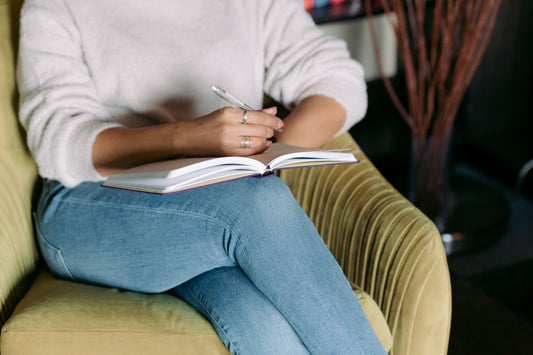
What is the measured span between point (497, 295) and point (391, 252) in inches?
30.0

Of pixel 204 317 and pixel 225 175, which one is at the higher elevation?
pixel 225 175

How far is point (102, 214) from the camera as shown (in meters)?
1.00

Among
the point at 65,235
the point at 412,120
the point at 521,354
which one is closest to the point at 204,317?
the point at 65,235

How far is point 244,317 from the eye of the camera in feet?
2.85

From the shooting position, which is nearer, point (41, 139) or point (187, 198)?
point (187, 198)

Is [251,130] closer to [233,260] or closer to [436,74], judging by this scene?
[233,260]

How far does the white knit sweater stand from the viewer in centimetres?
106

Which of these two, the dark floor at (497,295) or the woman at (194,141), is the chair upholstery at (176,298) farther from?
the dark floor at (497,295)

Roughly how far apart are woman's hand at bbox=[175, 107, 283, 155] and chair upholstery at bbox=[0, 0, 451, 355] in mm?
268

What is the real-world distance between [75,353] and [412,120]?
1.23 metres

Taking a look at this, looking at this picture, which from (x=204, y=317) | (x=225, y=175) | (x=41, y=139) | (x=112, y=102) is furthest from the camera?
(x=112, y=102)

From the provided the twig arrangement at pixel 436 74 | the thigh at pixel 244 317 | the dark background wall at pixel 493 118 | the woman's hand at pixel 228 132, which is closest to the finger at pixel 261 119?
the woman's hand at pixel 228 132

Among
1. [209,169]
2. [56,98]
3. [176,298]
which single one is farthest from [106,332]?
[56,98]

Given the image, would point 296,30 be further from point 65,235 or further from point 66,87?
point 65,235
